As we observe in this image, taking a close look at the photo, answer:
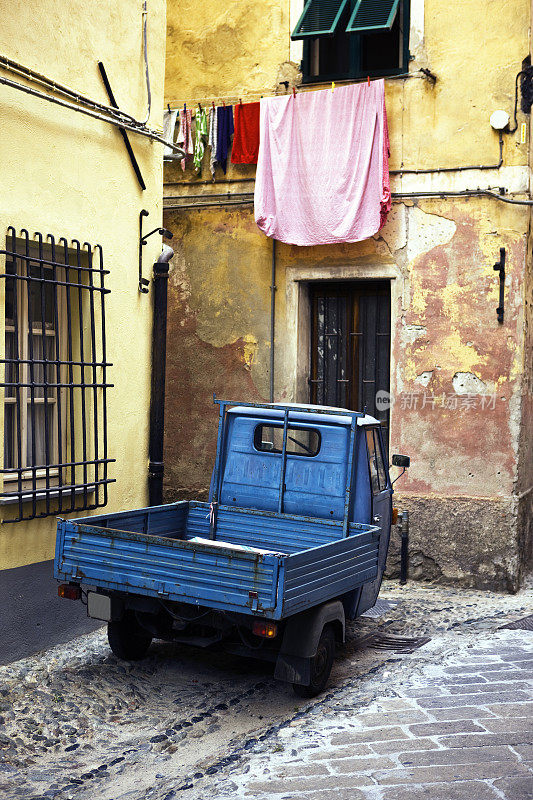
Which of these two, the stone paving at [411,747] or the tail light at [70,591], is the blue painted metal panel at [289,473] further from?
the tail light at [70,591]

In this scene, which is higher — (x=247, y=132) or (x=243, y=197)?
(x=247, y=132)

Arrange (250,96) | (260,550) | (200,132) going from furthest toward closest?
(200,132) → (250,96) → (260,550)

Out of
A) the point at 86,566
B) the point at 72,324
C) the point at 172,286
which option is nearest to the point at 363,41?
the point at 172,286

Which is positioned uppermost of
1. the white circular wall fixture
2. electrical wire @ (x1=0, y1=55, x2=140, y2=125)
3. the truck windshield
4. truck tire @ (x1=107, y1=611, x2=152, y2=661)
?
the white circular wall fixture

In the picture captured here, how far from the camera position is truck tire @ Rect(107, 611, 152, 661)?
6605mm

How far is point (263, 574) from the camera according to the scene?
18.0 feet

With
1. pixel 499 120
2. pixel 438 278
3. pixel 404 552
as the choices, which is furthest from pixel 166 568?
pixel 499 120

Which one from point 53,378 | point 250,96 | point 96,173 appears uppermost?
point 250,96

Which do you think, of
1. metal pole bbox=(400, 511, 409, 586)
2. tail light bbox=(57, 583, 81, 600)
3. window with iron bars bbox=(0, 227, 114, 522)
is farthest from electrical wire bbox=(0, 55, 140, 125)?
metal pole bbox=(400, 511, 409, 586)

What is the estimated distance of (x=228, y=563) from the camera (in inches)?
221

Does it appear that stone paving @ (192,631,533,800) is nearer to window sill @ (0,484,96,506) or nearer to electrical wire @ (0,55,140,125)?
window sill @ (0,484,96,506)

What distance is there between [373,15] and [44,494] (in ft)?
20.8

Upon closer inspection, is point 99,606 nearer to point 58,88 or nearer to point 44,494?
point 44,494

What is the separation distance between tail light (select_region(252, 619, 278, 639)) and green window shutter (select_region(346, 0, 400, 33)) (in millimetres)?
6712
